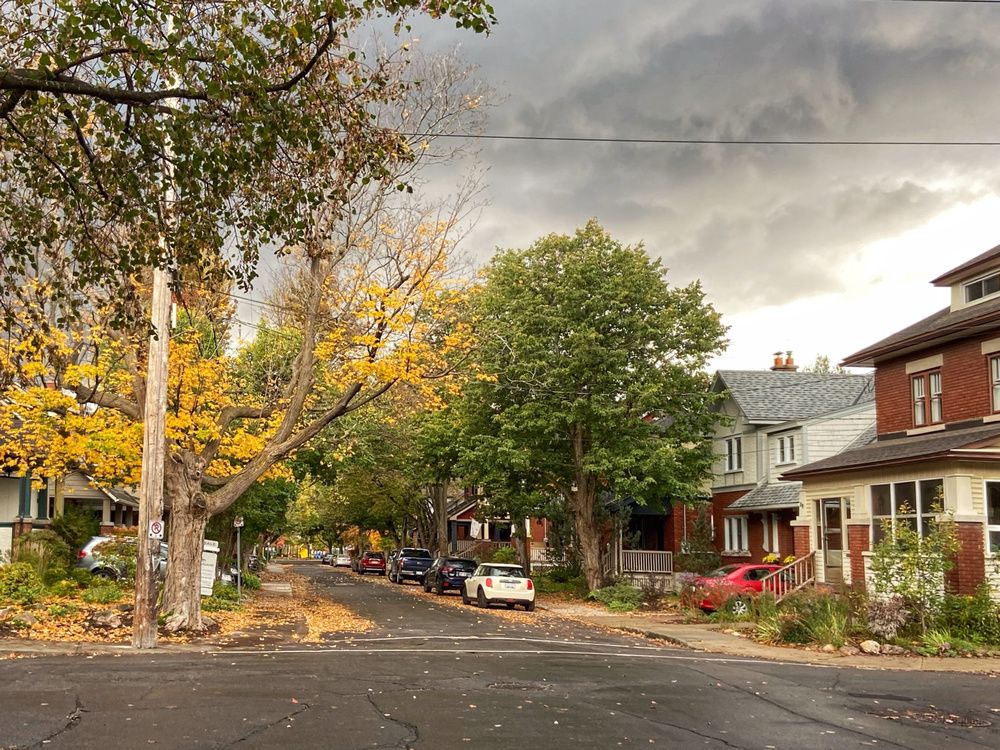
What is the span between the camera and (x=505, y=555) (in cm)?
5400

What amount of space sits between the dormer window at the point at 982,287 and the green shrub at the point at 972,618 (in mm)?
8995

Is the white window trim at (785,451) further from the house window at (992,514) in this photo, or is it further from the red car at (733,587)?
the house window at (992,514)

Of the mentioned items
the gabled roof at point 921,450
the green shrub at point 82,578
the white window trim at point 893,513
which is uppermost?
the gabled roof at point 921,450

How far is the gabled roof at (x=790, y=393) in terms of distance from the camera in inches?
1587

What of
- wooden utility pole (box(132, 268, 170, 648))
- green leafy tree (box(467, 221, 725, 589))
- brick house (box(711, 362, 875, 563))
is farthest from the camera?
brick house (box(711, 362, 875, 563))

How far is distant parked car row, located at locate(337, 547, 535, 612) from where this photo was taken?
31656mm

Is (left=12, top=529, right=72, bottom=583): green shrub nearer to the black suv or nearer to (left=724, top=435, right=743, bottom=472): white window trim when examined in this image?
the black suv

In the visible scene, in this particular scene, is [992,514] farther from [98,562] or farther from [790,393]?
[98,562]

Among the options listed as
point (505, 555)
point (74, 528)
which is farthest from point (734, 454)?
point (74, 528)

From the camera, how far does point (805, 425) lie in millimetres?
38156

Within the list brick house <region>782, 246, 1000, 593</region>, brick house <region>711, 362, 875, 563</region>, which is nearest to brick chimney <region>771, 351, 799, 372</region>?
brick house <region>711, 362, 875, 563</region>

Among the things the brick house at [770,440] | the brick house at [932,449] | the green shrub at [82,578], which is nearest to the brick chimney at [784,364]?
the brick house at [770,440]

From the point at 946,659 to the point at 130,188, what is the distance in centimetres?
1650

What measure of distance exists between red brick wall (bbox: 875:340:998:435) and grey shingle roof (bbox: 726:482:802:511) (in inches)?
290
